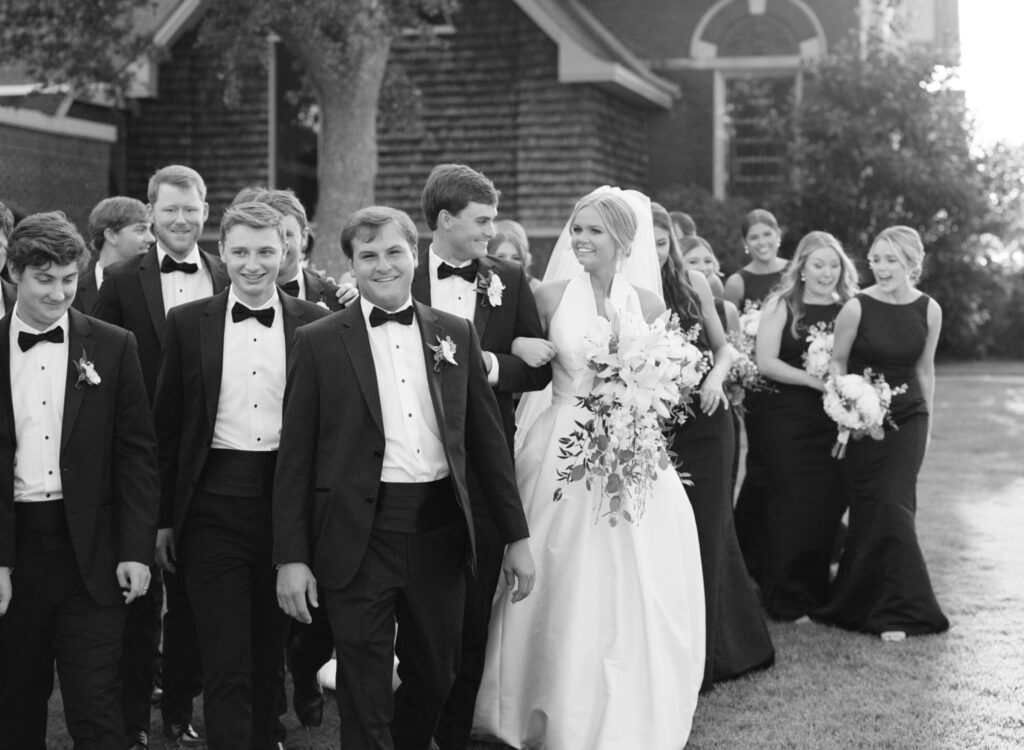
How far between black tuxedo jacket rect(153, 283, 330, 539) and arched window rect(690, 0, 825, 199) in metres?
19.3

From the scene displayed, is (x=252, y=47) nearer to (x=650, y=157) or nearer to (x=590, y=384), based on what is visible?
(x=650, y=157)

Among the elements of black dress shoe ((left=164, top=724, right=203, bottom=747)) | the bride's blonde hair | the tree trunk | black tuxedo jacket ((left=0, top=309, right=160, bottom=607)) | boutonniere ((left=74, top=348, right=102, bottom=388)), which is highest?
the tree trunk

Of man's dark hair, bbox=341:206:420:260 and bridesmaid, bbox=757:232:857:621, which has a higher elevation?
man's dark hair, bbox=341:206:420:260

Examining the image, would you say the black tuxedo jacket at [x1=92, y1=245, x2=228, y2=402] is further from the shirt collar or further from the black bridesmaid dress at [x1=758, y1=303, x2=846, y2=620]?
the black bridesmaid dress at [x1=758, y1=303, x2=846, y2=620]

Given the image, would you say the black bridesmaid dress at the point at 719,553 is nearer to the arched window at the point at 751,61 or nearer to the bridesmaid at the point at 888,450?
the bridesmaid at the point at 888,450

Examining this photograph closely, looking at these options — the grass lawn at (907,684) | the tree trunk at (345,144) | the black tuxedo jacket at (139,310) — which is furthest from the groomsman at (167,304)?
the tree trunk at (345,144)

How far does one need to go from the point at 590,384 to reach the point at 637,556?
2.52 feet

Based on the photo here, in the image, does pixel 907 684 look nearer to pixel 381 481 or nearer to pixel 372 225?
pixel 381 481

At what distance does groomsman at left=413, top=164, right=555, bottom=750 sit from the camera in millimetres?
A: 5543

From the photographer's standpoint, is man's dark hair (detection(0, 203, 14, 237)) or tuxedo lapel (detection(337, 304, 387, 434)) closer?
tuxedo lapel (detection(337, 304, 387, 434))

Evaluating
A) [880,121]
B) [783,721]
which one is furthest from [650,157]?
[783,721]

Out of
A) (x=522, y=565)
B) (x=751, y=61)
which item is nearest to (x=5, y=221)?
(x=522, y=565)

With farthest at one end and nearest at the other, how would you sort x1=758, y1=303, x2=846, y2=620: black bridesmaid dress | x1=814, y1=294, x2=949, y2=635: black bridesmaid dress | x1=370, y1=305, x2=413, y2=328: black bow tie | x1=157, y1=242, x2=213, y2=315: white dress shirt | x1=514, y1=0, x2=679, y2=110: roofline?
x1=514, y1=0, x2=679, y2=110: roofline → x1=758, y1=303, x2=846, y2=620: black bridesmaid dress → x1=814, y1=294, x2=949, y2=635: black bridesmaid dress → x1=157, y1=242, x2=213, y2=315: white dress shirt → x1=370, y1=305, x2=413, y2=328: black bow tie

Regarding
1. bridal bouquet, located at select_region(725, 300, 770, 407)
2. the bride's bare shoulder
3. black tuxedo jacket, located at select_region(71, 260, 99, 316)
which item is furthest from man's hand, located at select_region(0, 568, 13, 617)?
bridal bouquet, located at select_region(725, 300, 770, 407)
